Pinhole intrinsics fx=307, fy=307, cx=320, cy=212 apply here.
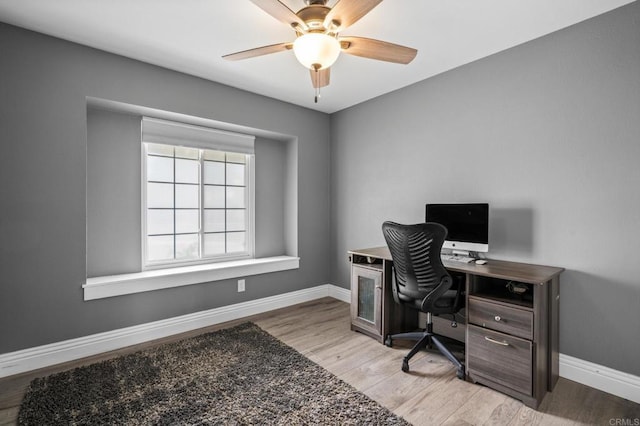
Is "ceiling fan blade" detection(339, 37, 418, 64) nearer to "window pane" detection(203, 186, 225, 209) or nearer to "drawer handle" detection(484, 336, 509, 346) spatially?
"drawer handle" detection(484, 336, 509, 346)

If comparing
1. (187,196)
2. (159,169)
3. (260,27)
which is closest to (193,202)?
(187,196)

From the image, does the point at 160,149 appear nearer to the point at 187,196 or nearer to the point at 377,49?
the point at 187,196

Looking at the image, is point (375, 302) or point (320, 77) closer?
point (320, 77)

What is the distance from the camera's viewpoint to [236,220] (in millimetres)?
3824

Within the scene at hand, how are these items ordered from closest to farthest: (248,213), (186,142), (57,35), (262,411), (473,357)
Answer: (262,411) → (473,357) → (57,35) → (186,142) → (248,213)

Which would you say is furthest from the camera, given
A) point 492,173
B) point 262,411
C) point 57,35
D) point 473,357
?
point 492,173

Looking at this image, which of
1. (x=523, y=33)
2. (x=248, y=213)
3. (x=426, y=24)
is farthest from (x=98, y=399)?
(x=523, y=33)

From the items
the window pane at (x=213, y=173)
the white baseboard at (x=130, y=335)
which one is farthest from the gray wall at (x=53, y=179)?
the window pane at (x=213, y=173)

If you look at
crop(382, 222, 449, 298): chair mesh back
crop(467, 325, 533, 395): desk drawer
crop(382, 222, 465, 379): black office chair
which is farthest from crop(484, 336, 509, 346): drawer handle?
crop(382, 222, 449, 298): chair mesh back

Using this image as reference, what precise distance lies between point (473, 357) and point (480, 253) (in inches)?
35.8

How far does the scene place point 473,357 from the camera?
7.23 feet

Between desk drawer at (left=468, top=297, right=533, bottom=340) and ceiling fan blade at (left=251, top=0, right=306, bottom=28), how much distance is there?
218 centimetres

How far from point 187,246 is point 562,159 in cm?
357

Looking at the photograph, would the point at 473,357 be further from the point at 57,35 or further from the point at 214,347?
the point at 57,35
